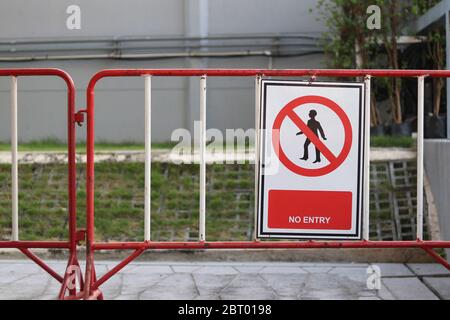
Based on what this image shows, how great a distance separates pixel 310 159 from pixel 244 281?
5.59 ft

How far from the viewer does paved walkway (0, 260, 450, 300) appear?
559 cm

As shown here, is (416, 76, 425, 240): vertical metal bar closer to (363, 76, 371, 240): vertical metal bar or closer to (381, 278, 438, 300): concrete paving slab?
(363, 76, 371, 240): vertical metal bar

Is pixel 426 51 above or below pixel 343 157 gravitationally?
above

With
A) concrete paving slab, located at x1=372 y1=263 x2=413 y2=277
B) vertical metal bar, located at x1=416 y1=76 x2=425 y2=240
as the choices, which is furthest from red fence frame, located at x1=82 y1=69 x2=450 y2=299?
concrete paving slab, located at x1=372 y1=263 x2=413 y2=277

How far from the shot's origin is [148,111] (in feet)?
15.8

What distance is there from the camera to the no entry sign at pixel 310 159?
4762 millimetres

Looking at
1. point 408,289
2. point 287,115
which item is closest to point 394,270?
point 408,289

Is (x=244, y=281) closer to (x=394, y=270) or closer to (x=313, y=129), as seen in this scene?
(x=394, y=270)

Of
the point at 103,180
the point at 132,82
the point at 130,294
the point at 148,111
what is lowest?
the point at 130,294

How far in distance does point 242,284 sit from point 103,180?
8.93 feet

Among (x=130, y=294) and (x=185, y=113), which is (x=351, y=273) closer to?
(x=130, y=294)

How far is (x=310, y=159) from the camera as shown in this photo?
4.77m

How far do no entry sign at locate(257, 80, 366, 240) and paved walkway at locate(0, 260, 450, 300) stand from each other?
0.93m
